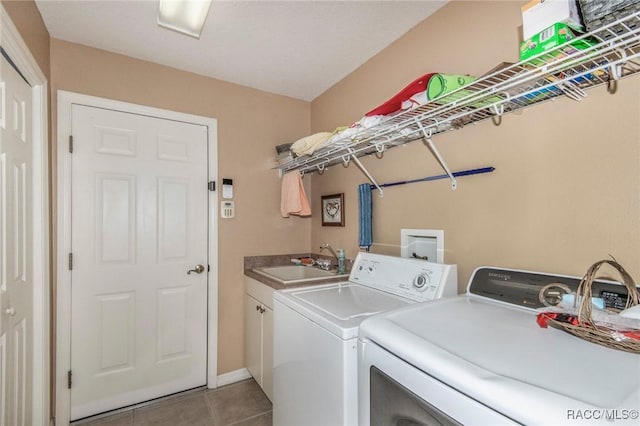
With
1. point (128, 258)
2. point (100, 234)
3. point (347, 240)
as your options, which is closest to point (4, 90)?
point (100, 234)

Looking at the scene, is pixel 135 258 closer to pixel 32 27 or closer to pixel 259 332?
pixel 259 332

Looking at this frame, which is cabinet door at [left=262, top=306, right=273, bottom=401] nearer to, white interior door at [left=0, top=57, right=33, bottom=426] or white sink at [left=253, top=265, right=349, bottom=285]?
white sink at [left=253, top=265, right=349, bottom=285]

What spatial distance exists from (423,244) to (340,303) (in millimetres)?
644

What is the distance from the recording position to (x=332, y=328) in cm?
113

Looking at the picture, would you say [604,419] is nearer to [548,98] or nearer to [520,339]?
[520,339]

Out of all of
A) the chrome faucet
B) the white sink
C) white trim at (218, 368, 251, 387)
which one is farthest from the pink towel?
white trim at (218, 368, 251, 387)

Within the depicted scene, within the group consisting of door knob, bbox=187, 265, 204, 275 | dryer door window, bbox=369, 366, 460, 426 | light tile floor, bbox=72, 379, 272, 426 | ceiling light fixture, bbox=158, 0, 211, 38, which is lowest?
light tile floor, bbox=72, 379, 272, 426

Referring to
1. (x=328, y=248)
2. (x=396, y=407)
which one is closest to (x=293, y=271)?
(x=328, y=248)

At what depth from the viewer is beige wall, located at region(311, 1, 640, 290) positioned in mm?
1017

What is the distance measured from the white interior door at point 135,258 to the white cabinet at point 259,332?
1.12 ft

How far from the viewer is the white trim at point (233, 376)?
234cm

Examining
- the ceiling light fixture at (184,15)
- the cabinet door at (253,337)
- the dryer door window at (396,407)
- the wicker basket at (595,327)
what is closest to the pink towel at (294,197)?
the cabinet door at (253,337)

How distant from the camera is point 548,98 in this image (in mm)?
1138

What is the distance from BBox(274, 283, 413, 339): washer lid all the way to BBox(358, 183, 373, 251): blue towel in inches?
14.3
